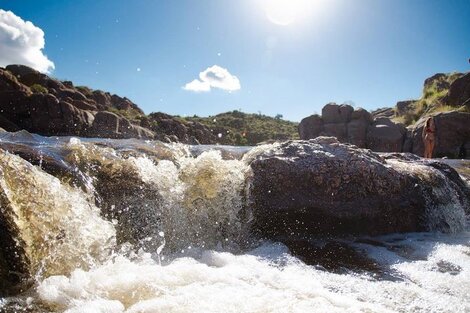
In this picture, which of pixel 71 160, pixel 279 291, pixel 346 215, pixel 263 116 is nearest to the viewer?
pixel 279 291

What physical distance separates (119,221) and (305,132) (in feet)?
76.7

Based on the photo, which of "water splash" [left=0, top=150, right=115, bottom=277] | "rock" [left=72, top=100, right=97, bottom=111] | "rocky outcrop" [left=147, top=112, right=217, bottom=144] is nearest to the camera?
"water splash" [left=0, top=150, right=115, bottom=277]

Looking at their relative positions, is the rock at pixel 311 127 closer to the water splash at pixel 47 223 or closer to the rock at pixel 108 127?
the rock at pixel 108 127

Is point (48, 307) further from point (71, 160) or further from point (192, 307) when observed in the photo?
point (71, 160)

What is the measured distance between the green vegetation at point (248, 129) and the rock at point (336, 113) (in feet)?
71.7

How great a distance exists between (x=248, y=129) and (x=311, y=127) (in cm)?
3255

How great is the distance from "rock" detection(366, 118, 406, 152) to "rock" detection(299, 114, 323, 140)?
12.3 feet

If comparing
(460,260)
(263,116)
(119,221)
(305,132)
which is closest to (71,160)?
(119,221)

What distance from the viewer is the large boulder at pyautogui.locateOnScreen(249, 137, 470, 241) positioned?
545 cm

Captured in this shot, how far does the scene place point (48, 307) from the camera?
2693 millimetres

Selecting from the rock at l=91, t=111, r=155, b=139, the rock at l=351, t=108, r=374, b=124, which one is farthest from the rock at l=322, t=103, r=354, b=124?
the rock at l=91, t=111, r=155, b=139

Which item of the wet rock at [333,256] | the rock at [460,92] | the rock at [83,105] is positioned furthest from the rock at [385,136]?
the rock at [83,105]

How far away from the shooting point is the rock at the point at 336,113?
26328mm

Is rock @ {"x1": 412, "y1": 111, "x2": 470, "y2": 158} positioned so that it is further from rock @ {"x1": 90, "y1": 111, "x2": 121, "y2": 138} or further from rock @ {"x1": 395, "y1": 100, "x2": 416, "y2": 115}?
rock @ {"x1": 90, "y1": 111, "x2": 121, "y2": 138}
